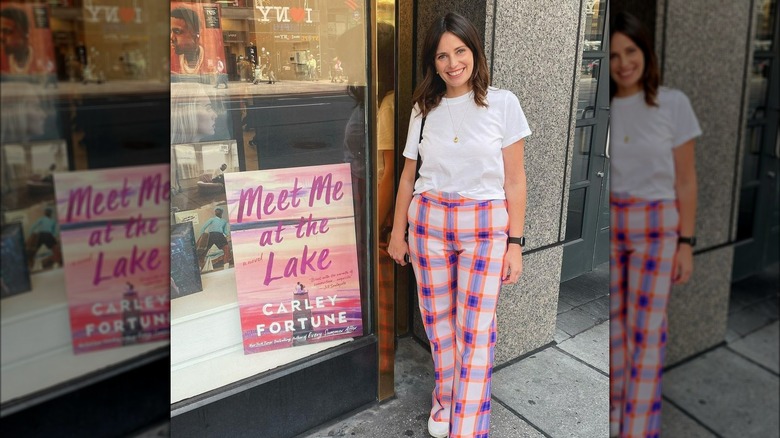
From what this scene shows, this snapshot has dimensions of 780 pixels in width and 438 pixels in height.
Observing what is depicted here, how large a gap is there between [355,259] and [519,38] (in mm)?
1565

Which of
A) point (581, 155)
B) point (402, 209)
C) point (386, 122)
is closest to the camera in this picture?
point (402, 209)

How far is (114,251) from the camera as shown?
593mm

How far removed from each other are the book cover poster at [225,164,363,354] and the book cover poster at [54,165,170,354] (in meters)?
2.07

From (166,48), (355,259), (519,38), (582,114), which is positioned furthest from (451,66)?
(582,114)

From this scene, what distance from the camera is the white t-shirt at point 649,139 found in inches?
20.8

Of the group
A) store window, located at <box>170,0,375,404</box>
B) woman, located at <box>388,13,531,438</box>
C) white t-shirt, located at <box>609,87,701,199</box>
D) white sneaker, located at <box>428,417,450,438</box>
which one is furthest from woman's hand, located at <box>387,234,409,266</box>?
white t-shirt, located at <box>609,87,701,199</box>

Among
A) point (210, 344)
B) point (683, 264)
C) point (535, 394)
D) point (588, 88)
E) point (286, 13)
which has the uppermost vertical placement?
point (286, 13)

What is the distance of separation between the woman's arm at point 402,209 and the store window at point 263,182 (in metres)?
0.24

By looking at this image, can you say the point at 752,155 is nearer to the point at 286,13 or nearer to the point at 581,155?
the point at 286,13

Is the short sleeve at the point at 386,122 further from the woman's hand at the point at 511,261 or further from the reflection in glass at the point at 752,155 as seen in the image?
the reflection in glass at the point at 752,155

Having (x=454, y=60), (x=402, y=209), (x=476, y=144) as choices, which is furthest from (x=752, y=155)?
(x=402, y=209)

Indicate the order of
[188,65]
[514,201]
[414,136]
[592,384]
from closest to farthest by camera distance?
[188,65] → [514,201] → [414,136] → [592,384]

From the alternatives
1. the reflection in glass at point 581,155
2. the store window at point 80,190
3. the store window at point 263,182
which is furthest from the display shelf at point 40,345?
the reflection in glass at point 581,155

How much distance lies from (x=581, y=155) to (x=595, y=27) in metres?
1.04
